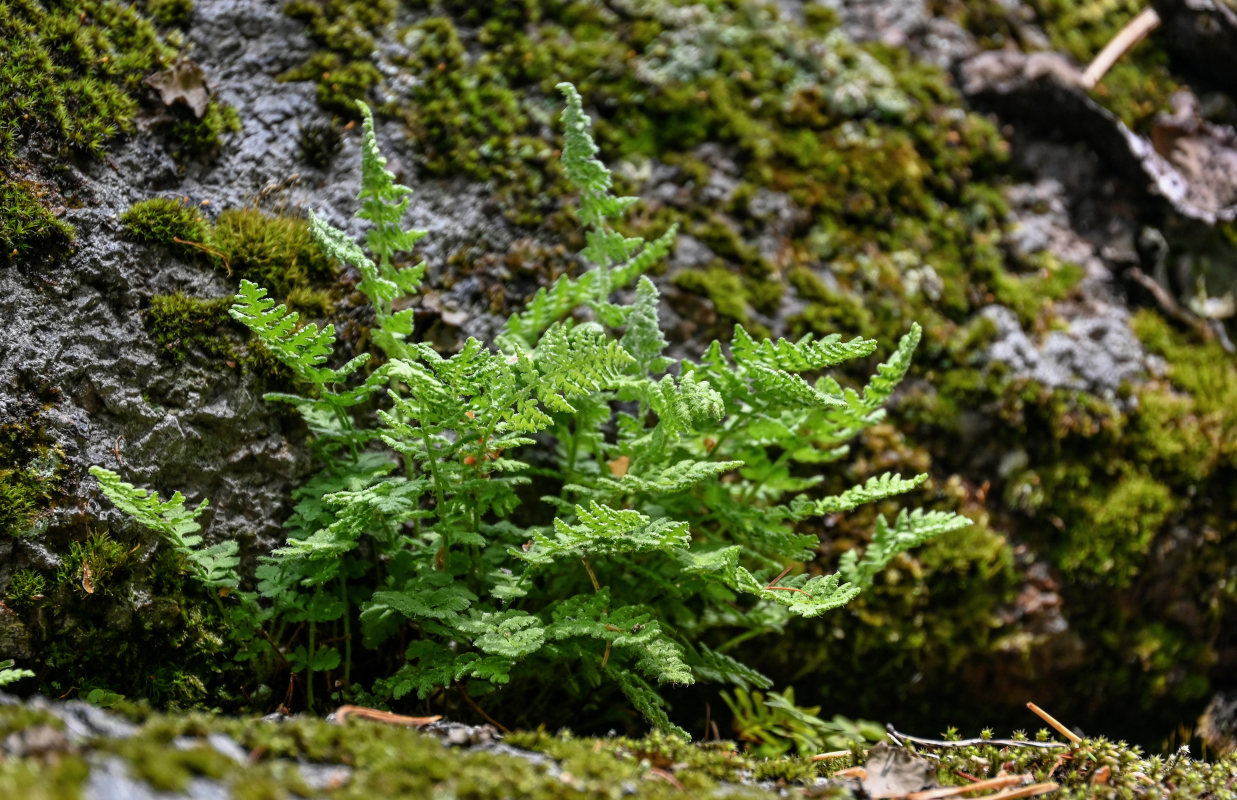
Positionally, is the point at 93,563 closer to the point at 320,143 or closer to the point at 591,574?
the point at 591,574

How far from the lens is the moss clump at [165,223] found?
303 cm

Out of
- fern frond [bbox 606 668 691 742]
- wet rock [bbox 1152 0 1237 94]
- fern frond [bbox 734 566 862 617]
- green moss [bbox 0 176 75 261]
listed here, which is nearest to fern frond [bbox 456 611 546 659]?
fern frond [bbox 606 668 691 742]

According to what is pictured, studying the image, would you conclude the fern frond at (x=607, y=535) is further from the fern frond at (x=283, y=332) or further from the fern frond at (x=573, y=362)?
the fern frond at (x=283, y=332)

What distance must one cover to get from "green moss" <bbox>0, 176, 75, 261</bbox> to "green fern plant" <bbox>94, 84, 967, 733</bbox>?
2.54ft

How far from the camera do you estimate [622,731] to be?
3.43 metres

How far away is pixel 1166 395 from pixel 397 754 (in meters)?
4.33

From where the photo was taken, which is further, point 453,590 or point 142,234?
point 142,234

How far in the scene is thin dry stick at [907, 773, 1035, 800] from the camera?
227cm

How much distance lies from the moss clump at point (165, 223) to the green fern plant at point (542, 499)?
58 cm

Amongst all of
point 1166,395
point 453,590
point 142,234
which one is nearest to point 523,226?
point 142,234

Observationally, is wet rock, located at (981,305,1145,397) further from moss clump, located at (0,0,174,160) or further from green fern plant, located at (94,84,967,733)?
moss clump, located at (0,0,174,160)

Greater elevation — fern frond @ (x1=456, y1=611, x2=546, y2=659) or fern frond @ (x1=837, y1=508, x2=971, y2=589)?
fern frond @ (x1=837, y1=508, x2=971, y2=589)

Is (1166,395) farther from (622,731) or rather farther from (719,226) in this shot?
(622,731)

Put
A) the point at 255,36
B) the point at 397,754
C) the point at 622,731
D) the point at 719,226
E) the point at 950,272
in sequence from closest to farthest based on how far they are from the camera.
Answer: the point at 397,754
the point at 622,731
the point at 255,36
the point at 719,226
the point at 950,272
